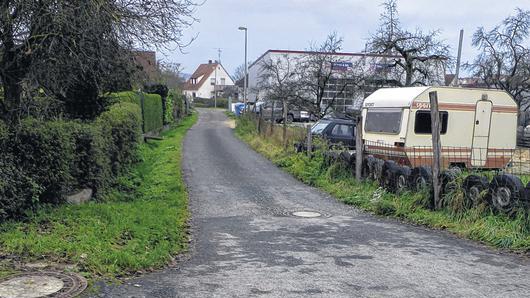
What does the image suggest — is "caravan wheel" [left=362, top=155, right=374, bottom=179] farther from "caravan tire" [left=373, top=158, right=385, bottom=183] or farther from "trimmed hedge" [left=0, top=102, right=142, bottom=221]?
"trimmed hedge" [left=0, top=102, right=142, bottom=221]

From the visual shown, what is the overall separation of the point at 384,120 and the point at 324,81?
11.3m

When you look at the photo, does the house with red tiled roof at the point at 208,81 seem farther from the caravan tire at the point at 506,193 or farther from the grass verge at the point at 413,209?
the caravan tire at the point at 506,193

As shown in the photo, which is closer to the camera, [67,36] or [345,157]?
[67,36]

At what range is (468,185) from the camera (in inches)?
327

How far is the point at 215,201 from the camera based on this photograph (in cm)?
1048

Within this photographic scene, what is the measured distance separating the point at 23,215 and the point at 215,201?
14.5 feet

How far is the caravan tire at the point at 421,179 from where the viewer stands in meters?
9.25

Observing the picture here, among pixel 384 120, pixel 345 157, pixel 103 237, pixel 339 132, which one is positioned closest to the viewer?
pixel 103 237

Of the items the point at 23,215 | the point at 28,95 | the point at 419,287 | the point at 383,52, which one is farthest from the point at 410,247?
the point at 383,52

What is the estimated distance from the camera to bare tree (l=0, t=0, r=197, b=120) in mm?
6625

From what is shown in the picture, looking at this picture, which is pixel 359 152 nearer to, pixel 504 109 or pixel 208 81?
pixel 504 109

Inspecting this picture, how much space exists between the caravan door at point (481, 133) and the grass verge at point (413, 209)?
4.26 m

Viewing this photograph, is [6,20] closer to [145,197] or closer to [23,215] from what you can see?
[23,215]

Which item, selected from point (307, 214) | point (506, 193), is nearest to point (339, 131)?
point (307, 214)
